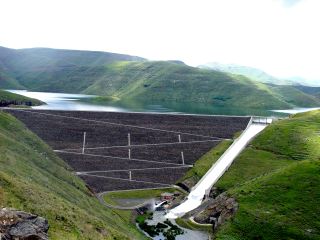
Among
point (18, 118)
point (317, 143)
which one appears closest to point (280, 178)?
point (317, 143)

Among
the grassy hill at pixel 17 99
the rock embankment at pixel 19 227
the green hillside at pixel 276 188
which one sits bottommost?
the green hillside at pixel 276 188

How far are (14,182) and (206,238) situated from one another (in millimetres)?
32023

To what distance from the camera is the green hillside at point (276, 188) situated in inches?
2095

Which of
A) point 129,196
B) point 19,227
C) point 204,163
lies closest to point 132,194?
point 129,196

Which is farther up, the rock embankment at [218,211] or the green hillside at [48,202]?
the green hillside at [48,202]

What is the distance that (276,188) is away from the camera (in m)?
62.6

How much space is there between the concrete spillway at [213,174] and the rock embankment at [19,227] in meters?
41.9

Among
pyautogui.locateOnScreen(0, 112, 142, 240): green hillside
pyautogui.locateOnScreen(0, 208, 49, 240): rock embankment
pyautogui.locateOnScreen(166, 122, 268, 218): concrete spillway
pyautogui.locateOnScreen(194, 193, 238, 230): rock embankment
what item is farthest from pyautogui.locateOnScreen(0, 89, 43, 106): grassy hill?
pyautogui.locateOnScreen(0, 208, 49, 240): rock embankment

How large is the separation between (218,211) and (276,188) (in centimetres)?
1065

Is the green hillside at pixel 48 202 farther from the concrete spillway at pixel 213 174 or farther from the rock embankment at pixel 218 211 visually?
the concrete spillway at pixel 213 174

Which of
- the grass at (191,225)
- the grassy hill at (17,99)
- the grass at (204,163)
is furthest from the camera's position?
the grassy hill at (17,99)

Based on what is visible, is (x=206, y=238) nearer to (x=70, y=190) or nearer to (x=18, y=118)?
(x=70, y=190)

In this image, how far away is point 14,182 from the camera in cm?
3916

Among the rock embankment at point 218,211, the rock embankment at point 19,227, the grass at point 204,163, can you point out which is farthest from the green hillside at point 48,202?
the grass at point 204,163
